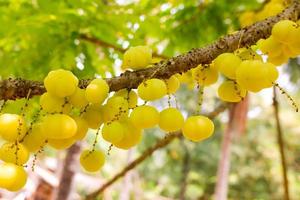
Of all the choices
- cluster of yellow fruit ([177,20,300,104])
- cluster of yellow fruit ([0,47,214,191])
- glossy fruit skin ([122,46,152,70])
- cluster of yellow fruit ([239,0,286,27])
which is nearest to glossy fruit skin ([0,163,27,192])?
cluster of yellow fruit ([0,47,214,191])

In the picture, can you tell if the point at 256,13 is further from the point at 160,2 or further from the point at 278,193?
the point at 278,193

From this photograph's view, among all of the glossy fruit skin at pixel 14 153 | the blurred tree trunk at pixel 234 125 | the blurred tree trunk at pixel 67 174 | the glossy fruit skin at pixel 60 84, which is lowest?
the glossy fruit skin at pixel 14 153

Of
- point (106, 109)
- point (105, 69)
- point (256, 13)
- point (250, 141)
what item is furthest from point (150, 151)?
point (250, 141)

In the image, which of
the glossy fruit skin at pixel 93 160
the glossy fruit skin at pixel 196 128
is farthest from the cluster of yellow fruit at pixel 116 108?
the glossy fruit skin at pixel 93 160

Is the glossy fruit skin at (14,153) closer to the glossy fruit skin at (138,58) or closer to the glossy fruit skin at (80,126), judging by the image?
the glossy fruit skin at (80,126)

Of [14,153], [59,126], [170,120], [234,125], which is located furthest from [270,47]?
[234,125]

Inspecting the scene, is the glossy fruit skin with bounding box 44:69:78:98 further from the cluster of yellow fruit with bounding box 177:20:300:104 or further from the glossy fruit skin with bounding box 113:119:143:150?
the cluster of yellow fruit with bounding box 177:20:300:104
